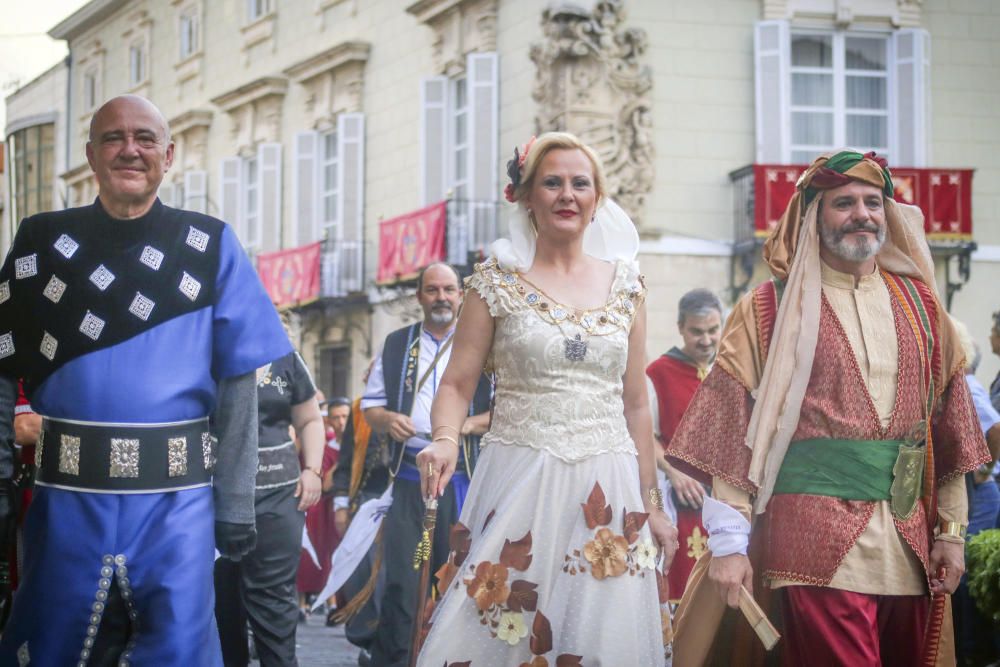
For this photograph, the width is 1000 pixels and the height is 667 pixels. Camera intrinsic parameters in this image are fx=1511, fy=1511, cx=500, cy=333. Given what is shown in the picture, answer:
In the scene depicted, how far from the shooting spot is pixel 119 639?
14.6 ft

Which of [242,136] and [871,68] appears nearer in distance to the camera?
[871,68]

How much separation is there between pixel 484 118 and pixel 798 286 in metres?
18.0

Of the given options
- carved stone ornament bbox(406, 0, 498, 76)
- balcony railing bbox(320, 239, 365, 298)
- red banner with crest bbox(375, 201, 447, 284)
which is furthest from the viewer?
balcony railing bbox(320, 239, 365, 298)

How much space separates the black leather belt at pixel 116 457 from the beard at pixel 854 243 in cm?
222

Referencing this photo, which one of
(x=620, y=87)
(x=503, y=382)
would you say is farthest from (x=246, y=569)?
(x=620, y=87)

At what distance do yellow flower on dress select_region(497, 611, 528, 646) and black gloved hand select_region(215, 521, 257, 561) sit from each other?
2.75ft

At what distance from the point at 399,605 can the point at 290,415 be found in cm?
111

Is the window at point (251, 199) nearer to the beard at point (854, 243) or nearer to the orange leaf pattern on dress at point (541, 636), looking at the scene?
the beard at point (854, 243)

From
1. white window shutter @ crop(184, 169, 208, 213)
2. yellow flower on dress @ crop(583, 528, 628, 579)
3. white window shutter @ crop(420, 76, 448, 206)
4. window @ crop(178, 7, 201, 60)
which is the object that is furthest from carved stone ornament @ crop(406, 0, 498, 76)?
yellow flower on dress @ crop(583, 528, 628, 579)

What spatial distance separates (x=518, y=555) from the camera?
4.88m

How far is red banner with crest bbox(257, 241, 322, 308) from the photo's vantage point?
87.4ft

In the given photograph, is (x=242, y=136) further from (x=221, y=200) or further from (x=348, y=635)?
(x=348, y=635)

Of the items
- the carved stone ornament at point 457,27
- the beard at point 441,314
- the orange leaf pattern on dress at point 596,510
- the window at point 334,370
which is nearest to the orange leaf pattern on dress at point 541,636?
the orange leaf pattern on dress at point 596,510

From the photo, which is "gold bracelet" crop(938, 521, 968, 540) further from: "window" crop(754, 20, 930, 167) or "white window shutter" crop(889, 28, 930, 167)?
"white window shutter" crop(889, 28, 930, 167)
